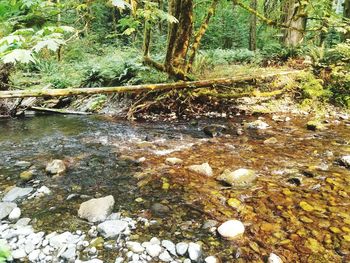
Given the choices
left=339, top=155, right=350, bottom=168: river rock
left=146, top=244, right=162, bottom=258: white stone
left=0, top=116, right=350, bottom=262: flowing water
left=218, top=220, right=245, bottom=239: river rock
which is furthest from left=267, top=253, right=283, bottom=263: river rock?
left=339, top=155, right=350, bottom=168: river rock

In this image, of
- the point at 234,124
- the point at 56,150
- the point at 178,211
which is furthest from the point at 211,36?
the point at 178,211

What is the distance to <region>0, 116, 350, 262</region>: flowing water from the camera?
290 cm

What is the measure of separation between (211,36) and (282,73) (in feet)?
48.4

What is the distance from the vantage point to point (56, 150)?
214 inches

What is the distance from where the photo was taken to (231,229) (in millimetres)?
2943

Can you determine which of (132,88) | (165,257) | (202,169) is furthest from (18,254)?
(132,88)

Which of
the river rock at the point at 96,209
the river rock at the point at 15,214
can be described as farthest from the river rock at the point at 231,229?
the river rock at the point at 15,214

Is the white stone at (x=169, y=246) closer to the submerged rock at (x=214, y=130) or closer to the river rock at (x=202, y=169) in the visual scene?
the river rock at (x=202, y=169)

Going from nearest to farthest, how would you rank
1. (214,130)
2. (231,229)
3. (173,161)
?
(231,229)
(173,161)
(214,130)

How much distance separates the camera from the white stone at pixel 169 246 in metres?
2.70

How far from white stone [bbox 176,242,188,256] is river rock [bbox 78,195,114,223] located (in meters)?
0.91

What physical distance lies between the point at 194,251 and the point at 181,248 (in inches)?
4.9

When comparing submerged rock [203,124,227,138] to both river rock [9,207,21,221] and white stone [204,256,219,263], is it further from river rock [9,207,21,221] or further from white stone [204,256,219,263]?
river rock [9,207,21,221]

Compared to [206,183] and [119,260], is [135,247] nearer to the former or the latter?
[119,260]
